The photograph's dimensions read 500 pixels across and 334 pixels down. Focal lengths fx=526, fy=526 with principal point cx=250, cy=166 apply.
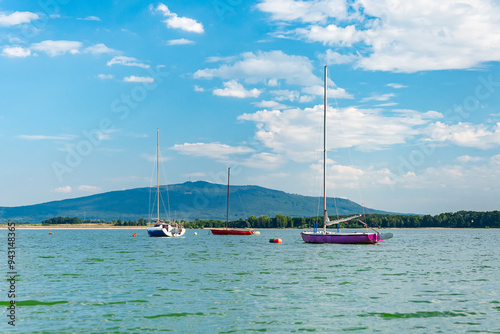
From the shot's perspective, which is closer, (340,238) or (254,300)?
(254,300)

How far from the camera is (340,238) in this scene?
8675 centimetres

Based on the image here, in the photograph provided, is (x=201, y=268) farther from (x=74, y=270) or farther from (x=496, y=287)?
(x=496, y=287)

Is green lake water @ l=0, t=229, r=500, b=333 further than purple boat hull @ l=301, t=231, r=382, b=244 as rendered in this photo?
No

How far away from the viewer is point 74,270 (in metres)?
52.6

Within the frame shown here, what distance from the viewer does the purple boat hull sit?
86469 millimetres

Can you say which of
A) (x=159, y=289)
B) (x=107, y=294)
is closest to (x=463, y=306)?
(x=159, y=289)

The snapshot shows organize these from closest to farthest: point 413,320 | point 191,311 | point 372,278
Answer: point 413,320
point 191,311
point 372,278

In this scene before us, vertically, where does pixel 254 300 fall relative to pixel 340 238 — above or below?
below

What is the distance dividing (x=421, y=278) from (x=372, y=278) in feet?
14.4

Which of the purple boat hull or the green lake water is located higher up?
the purple boat hull

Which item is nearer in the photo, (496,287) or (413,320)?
(413,320)

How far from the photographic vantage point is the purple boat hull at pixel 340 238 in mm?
86469

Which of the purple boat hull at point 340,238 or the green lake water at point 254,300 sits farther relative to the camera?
the purple boat hull at point 340,238

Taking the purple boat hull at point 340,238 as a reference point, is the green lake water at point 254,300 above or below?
below
